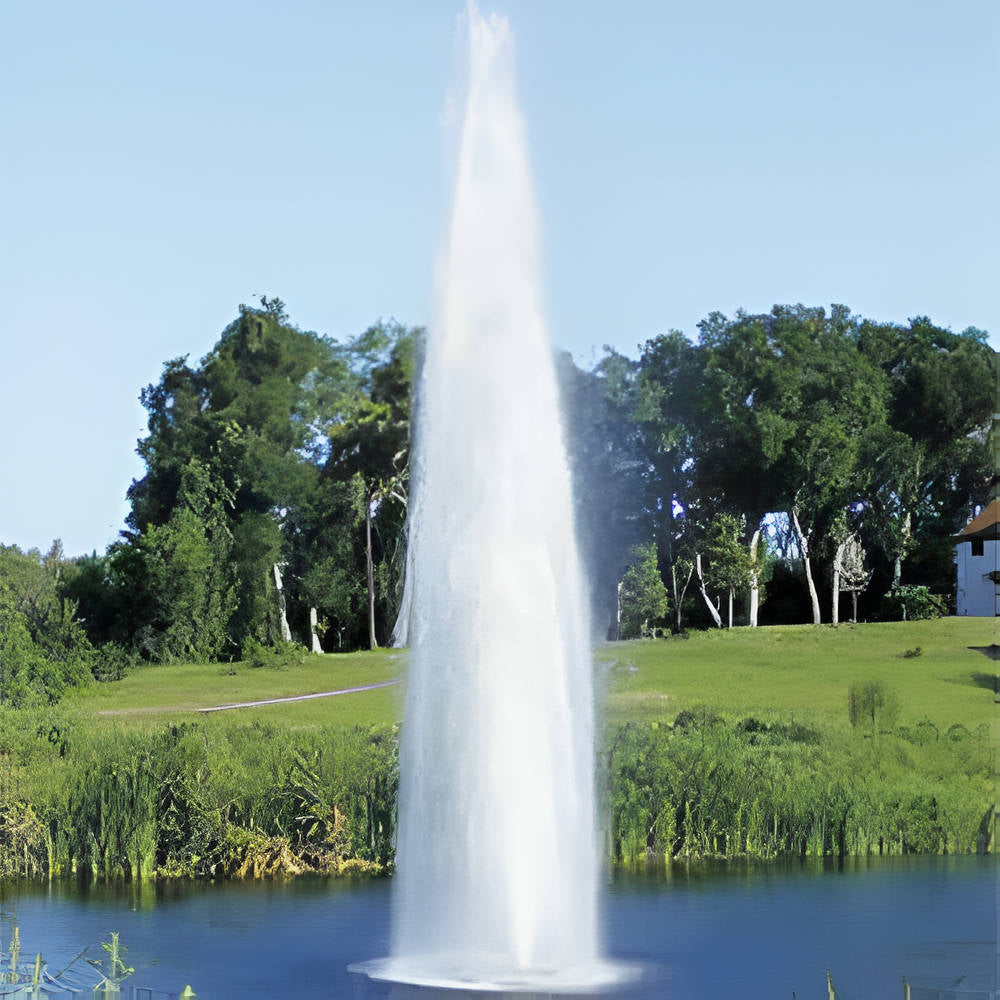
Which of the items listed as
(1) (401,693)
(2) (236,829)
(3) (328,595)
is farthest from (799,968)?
(3) (328,595)

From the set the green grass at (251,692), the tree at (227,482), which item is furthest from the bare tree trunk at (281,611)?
the green grass at (251,692)

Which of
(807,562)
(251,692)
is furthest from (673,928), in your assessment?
(807,562)

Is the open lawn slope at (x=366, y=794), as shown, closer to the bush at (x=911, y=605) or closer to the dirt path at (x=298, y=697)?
the dirt path at (x=298, y=697)

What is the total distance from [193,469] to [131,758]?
3267cm

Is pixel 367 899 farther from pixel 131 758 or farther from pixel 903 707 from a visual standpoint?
pixel 903 707

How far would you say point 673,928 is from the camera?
56.8 feet

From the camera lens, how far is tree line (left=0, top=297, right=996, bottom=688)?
55.1m

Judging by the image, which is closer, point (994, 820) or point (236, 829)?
point (236, 829)

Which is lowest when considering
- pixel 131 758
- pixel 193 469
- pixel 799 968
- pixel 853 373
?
pixel 799 968

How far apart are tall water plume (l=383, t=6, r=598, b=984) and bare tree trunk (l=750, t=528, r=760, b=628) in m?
38.5

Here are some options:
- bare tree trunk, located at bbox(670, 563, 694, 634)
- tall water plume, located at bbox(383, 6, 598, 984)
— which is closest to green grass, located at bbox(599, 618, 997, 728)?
bare tree trunk, located at bbox(670, 563, 694, 634)

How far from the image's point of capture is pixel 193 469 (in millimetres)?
54562

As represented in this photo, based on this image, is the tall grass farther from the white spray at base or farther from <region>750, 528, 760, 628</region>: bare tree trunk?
<region>750, 528, 760, 628</region>: bare tree trunk

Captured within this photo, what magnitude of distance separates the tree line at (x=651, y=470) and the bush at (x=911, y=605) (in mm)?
96
